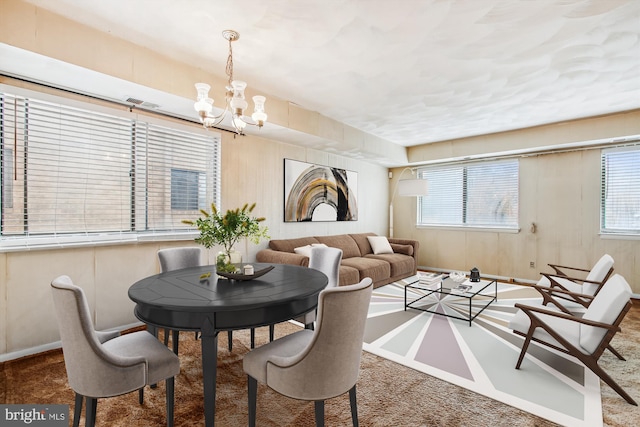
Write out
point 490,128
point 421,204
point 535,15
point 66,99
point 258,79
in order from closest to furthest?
point 535,15 < point 66,99 < point 258,79 < point 490,128 < point 421,204

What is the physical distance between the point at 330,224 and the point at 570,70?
3.88 meters

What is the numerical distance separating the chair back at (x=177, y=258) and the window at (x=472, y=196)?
481 centimetres

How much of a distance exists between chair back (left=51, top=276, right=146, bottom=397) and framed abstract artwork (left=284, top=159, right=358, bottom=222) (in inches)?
136

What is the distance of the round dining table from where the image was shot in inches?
60.7

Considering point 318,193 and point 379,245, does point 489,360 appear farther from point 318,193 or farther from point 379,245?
point 318,193

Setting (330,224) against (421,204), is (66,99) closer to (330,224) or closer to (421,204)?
(330,224)

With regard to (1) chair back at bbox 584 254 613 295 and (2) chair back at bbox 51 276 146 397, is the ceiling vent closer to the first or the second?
(2) chair back at bbox 51 276 146 397

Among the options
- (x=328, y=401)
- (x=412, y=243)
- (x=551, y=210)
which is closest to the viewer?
(x=328, y=401)

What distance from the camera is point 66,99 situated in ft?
9.11

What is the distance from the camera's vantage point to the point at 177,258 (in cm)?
282

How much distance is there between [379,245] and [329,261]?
9.81 ft

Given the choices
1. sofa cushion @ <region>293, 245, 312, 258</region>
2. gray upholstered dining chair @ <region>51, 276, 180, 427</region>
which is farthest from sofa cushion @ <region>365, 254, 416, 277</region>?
gray upholstered dining chair @ <region>51, 276, 180, 427</region>

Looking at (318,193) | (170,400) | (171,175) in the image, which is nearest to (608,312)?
(170,400)

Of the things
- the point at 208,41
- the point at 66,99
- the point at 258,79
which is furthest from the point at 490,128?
the point at 66,99
